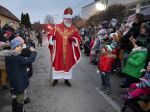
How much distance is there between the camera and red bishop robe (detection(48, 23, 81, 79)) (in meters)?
10.5

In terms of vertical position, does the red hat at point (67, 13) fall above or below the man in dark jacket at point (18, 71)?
above

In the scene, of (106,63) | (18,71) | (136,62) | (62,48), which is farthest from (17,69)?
(62,48)

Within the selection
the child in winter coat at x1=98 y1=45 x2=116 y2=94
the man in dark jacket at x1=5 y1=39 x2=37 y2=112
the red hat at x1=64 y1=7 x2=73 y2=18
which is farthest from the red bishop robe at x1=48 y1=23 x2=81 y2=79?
the man in dark jacket at x1=5 y1=39 x2=37 y2=112

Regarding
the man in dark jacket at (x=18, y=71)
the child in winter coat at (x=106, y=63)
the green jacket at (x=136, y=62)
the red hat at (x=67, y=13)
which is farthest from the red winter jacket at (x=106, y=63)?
the man in dark jacket at (x=18, y=71)

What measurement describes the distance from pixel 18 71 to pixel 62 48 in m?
3.97

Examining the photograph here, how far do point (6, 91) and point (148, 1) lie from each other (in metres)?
32.0

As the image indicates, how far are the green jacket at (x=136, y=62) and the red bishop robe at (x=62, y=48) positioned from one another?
2.82 m

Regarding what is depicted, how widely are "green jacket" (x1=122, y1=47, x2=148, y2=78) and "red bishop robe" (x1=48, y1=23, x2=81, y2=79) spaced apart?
2.82m

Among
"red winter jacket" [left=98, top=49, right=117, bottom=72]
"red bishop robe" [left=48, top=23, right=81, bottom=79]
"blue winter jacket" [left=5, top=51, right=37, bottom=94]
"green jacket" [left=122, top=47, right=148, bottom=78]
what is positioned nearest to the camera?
"blue winter jacket" [left=5, top=51, right=37, bottom=94]

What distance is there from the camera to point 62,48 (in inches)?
416

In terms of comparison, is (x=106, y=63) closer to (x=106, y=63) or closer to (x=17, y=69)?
(x=106, y=63)

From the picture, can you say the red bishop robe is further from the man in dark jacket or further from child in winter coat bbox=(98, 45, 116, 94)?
the man in dark jacket

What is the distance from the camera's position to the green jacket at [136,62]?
773cm

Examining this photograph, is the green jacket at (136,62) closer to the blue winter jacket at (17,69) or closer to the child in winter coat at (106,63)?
the child in winter coat at (106,63)
